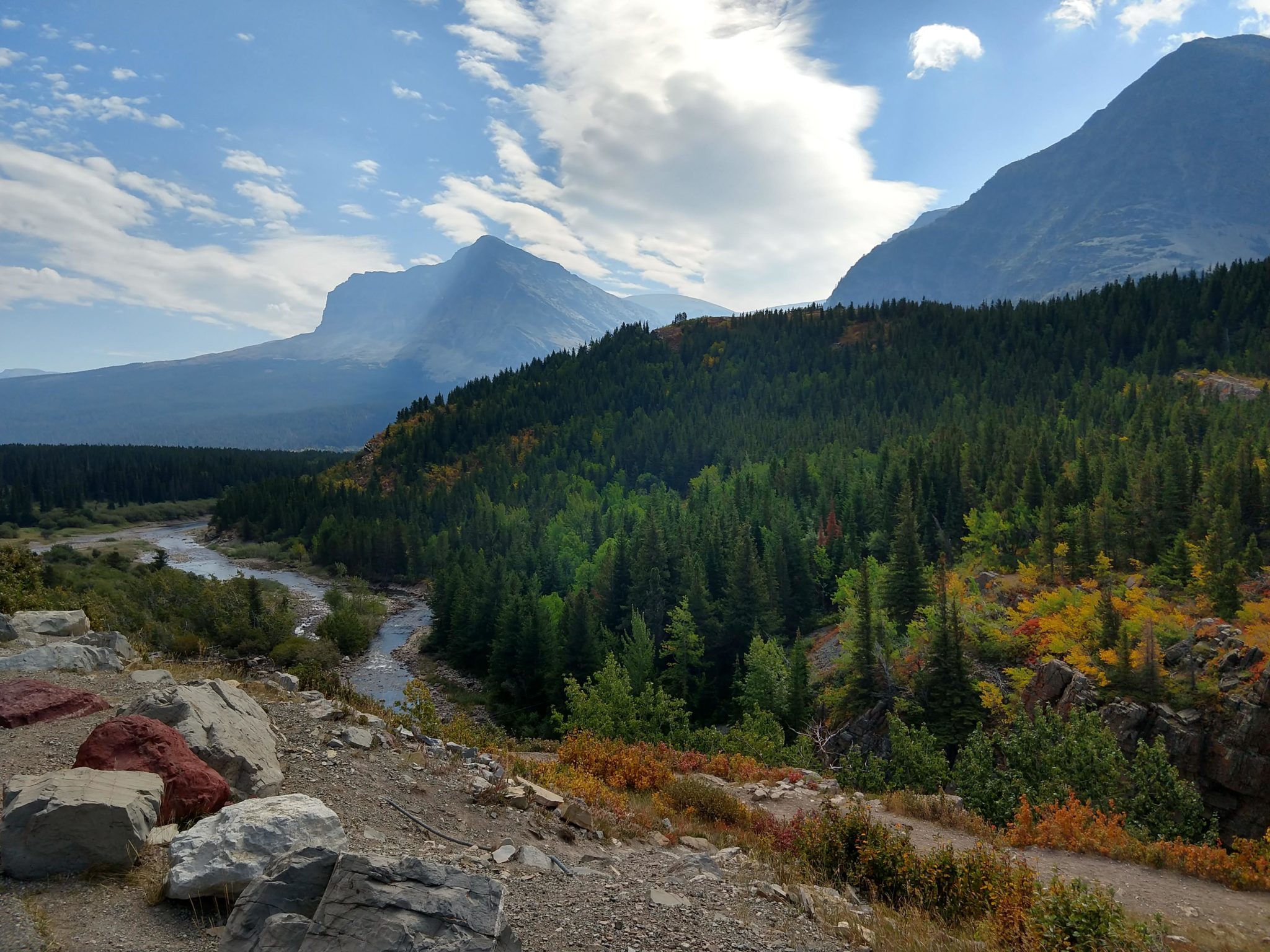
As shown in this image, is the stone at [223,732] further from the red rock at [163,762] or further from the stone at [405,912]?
the stone at [405,912]

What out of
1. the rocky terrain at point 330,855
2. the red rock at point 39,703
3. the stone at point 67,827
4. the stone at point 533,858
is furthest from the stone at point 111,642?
the stone at point 533,858

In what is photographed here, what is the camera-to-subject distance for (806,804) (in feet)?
73.3

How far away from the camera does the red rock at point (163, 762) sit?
35.4 feet

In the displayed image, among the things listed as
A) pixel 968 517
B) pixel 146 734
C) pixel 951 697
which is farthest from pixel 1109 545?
pixel 146 734

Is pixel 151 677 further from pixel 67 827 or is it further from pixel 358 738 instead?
pixel 67 827

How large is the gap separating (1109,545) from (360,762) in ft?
207

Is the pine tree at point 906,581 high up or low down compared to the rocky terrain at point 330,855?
down

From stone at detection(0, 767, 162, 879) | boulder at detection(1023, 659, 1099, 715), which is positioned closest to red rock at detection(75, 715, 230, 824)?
stone at detection(0, 767, 162, 879)

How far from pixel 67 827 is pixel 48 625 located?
19.0 meters

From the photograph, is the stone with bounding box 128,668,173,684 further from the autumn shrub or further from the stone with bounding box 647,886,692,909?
the stone with bounding box 647,886,692,909

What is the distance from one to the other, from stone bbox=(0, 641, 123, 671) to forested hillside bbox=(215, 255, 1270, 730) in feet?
141

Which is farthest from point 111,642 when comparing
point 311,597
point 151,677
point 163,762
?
point 311,597

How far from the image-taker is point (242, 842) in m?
9.42

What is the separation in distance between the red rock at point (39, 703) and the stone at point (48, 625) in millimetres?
9770
